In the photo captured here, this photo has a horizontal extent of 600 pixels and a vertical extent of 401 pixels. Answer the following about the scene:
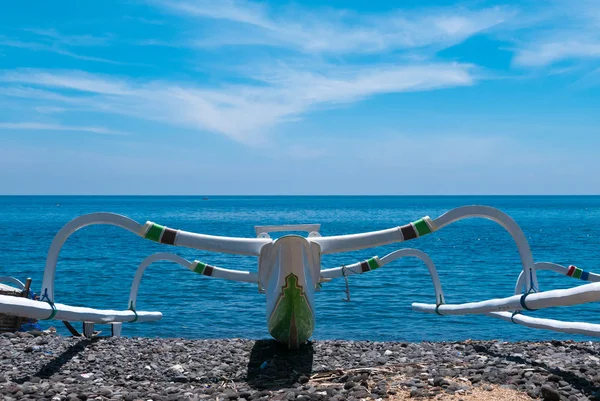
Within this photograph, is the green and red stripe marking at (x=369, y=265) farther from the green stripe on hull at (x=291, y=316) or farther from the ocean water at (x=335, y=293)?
the green stripe on hull at (x=291, y=316)

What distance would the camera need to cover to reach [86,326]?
1151 cm

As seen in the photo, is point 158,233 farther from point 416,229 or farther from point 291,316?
point 416,229

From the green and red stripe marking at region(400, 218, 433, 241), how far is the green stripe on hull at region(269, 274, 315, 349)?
1.89 metres

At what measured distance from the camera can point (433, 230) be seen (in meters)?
9.07

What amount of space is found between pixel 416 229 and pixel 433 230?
1.10ft

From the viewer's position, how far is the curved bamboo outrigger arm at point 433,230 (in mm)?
8648

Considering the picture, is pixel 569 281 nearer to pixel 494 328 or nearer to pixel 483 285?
pixel 483 285

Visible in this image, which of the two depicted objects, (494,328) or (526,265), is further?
(494,328)

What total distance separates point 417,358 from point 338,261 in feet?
101

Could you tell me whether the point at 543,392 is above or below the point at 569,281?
above

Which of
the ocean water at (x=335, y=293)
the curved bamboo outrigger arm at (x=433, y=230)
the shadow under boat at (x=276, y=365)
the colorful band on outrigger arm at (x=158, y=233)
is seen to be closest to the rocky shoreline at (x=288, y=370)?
the shadow under boat at (x=276, y=365)

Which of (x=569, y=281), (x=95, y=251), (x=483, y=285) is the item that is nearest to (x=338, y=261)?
(x=483, y=285)

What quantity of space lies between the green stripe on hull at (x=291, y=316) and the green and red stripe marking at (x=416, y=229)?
1891 mm

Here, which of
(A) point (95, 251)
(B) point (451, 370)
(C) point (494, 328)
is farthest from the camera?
(A) point (95, 251)
